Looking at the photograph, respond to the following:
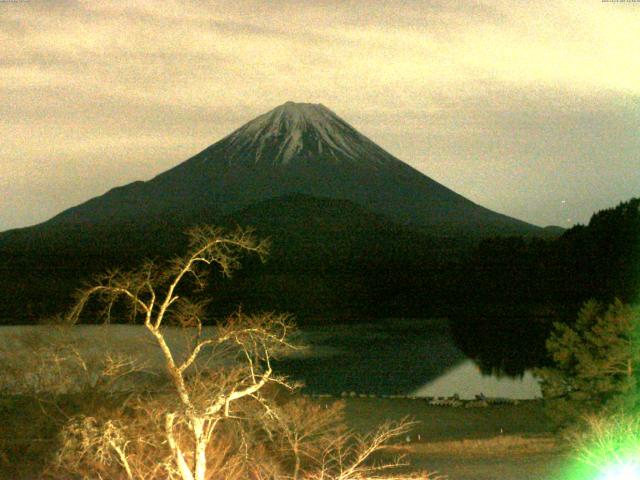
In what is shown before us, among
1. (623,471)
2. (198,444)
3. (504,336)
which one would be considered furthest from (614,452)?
(504,336)

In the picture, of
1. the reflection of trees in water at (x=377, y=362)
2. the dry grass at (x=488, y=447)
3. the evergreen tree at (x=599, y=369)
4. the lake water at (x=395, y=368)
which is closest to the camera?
the evergreen tree at (x=599, y=369)

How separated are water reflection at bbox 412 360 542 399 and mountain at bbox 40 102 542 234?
7487 cm

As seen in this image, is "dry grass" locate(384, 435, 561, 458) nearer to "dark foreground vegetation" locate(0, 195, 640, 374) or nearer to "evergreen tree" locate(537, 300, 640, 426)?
"evergreen tree" locate(537, 300, 640, 426)

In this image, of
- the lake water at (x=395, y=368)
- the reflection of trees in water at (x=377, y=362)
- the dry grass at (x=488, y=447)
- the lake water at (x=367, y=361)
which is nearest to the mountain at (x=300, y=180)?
the reflection of trees in water at (x=377, y=362)

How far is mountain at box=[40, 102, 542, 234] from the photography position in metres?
105

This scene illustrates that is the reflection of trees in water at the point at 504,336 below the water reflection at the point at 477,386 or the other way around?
below

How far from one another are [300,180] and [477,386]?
3377 inches

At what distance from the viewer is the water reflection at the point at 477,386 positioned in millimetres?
24594

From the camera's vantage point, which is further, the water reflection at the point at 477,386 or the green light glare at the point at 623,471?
the water reflection at the point at 477,386

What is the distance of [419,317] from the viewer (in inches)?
2114

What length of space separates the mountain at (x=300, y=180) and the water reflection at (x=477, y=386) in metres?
74.9

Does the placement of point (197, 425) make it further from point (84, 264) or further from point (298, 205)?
point (298, 205)

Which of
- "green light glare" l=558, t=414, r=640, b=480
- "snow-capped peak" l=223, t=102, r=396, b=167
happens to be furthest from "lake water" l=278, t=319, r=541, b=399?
"snow-capped peak" l=223, t=102, r=396, b=167

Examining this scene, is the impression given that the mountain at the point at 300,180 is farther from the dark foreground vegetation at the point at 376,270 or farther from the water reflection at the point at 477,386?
the water reflection at the point at 477,386
